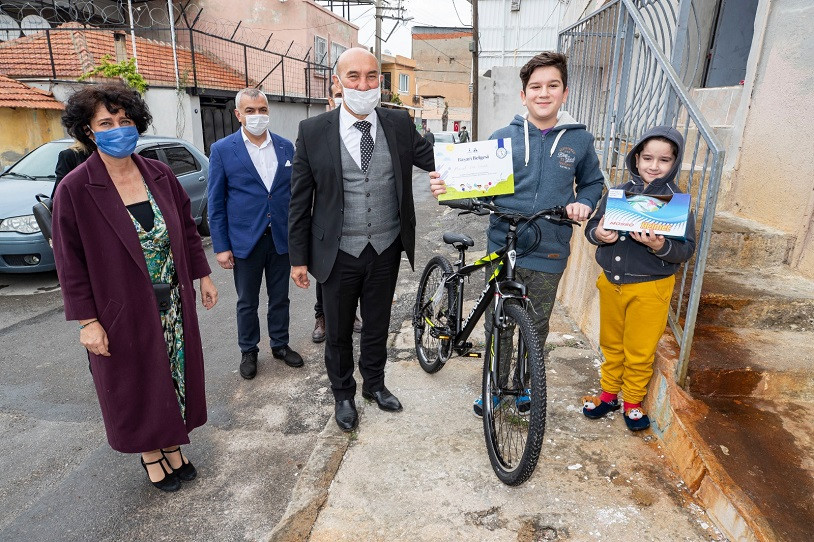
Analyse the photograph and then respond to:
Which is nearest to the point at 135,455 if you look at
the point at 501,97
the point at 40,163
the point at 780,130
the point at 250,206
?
the point at 250,206

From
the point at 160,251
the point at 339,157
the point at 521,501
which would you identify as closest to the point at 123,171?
the point at 160,251

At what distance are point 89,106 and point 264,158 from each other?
1607 mm

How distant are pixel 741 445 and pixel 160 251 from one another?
10.1 feet

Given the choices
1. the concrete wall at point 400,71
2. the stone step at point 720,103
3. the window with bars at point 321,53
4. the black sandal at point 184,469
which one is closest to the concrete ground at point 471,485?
the black sandal at point 184,469

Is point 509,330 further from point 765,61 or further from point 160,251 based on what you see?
point 765,61

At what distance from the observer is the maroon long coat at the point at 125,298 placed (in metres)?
2.34

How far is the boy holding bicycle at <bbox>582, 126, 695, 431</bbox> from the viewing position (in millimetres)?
2650

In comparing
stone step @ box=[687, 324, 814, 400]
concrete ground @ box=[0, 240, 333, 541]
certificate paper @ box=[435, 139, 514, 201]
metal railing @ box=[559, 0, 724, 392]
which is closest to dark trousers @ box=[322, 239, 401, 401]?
concrete ground @ box=[0, 240, 333, 541]

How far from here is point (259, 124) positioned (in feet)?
12.8

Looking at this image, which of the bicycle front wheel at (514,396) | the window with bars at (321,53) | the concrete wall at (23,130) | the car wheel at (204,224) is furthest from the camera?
the window with bars at (321,53)

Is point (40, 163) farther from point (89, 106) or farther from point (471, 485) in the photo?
point (471, 485)

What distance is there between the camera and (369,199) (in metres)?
2.97

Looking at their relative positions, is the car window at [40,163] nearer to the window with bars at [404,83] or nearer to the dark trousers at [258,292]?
the dark trousers at [258,292]

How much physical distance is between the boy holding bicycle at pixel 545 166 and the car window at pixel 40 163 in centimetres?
644
